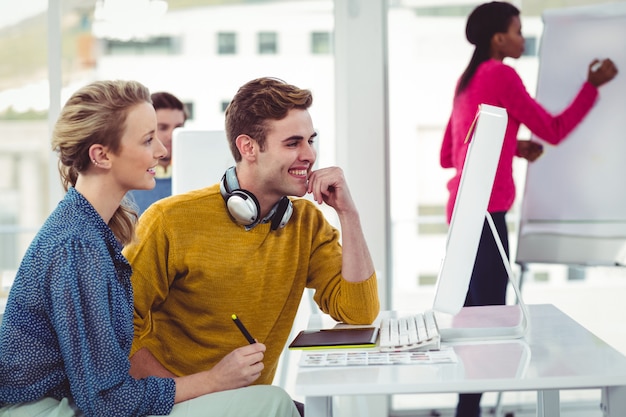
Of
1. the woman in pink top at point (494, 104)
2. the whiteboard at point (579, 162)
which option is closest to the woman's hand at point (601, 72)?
the whiteboard at point (579, 162)

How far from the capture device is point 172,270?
173cm

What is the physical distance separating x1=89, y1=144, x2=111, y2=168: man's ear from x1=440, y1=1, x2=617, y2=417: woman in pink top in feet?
4.49

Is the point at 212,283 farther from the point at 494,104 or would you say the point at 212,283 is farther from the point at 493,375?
the point at 494,104

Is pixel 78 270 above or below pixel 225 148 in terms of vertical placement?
below

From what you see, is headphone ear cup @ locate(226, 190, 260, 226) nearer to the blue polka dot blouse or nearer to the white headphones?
the white headphones

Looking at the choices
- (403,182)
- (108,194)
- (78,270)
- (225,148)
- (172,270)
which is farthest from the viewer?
(403,182)

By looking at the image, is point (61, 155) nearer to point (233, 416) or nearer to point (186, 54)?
point (233, 416)

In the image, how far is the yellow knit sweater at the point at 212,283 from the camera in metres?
1.73

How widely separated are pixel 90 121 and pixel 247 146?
1.65 ft

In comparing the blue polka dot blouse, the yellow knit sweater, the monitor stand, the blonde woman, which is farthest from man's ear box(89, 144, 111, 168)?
the monitor stand

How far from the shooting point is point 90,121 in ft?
4.69

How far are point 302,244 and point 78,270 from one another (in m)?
0.64

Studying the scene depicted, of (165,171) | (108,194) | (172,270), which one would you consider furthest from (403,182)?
(108,194)

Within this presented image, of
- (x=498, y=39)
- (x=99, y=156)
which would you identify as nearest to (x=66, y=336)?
(x=99, y=156)
